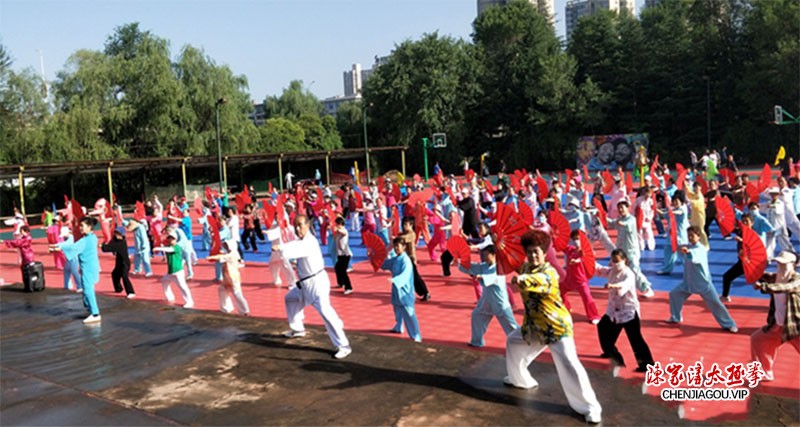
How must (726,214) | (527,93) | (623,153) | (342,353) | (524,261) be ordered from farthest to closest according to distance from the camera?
1. (527,93)
2. (623,153)
3. (726,214)
4. (342,353)
5. (524,261)

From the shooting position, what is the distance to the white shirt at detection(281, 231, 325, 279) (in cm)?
779

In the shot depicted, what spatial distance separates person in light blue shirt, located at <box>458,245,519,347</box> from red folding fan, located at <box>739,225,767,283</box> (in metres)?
2.81

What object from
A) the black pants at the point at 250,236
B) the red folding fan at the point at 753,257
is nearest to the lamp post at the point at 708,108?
the black pants at the point at 250,236

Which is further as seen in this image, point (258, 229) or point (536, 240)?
point (258, 229)

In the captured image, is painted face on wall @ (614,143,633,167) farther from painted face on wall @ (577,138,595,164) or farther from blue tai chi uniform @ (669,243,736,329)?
blue tai chi uniform @ (669,243,736,329)

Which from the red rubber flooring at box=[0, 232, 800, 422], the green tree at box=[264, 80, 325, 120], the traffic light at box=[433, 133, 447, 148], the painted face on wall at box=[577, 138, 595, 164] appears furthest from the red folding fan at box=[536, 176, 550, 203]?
the green tree at box=[264, 80, 325, 120]

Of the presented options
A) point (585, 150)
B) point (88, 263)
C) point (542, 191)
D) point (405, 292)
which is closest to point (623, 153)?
point (585, 150)

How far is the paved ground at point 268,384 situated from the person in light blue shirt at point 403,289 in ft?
1.23

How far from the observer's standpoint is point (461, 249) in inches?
370

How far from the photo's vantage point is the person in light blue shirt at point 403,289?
8430 millimetres

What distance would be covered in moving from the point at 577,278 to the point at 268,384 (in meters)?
4.30

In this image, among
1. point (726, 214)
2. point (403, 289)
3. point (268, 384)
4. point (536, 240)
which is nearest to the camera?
point (536, 240)

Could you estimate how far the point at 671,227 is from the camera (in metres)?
12.4

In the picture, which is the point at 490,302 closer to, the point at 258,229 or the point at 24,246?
the point at 24,246
